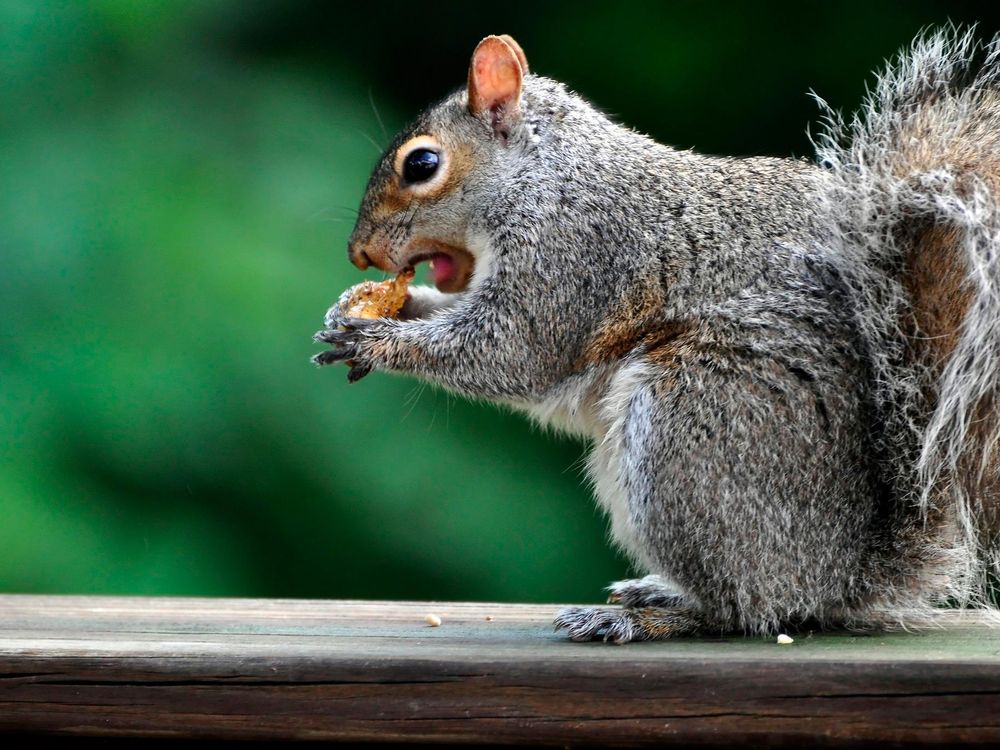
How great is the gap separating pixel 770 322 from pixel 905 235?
0.55 ft

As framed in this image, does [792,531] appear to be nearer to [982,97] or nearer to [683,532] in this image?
[683,532]

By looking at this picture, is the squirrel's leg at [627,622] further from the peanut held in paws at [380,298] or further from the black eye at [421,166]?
the black eye at [421,166]

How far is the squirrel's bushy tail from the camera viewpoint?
133 cm

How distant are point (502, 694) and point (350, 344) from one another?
2.14 feet

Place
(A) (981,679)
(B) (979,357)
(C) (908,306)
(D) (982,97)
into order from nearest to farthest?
(A) (981,679), (B) (979,357), (C) (908,306), (D) (982,97)

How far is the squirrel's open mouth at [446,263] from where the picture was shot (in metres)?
1.79

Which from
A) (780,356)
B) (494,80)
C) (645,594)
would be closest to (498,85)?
(494,80)

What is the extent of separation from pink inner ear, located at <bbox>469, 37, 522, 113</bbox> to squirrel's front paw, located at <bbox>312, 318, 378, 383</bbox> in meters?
0.33

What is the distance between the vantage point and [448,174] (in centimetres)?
176

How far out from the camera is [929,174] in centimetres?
142

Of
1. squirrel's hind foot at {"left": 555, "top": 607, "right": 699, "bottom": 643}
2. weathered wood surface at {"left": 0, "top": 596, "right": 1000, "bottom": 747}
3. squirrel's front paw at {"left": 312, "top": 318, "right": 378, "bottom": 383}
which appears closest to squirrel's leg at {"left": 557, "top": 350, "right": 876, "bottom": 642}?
squirrel's hind foot at {"left": 555, "top": 607, "right": 699, "bottom": 643}

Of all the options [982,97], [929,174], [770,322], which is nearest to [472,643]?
[770,322]

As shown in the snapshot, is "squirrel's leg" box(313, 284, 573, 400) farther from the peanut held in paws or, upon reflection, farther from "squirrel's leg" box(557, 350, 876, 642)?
"squirrel's leg" box(557, 350, 876, 642)

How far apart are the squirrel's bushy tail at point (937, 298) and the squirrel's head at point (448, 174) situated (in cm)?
47
